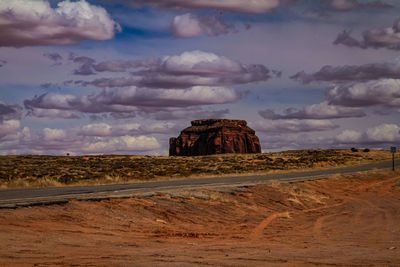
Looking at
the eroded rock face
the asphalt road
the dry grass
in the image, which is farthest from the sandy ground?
the eroded rock face

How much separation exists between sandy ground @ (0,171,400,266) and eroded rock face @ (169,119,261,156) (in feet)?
439

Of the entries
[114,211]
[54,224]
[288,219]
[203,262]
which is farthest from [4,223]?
[288,219]

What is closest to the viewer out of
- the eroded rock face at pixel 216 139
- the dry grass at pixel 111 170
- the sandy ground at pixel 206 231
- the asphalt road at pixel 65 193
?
the sandy ground at pixel 206 231

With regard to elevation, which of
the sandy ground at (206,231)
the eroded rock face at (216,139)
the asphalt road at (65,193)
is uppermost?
the eroded rock face at (216,139)

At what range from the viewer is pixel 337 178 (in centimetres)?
3425

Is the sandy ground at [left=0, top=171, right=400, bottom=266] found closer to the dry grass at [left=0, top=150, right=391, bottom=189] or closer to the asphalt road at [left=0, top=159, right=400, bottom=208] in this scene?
the asphalt road at [left=0, top=159, right=400, bottom=208]

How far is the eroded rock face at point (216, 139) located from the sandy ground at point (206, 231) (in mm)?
133722

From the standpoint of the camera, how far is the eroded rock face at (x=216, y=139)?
515ft

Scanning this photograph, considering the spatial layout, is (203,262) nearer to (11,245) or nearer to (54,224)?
(11,245)

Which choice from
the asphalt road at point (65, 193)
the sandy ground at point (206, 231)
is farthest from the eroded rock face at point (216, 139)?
the sandy ground at point (206, 231)

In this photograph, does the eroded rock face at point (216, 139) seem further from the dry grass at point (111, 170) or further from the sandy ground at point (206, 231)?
the sandy ground at point (206, 231)

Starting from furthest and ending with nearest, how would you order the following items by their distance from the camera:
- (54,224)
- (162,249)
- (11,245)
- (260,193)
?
(260,193) → (54,224) → (162,249) → (11,245)

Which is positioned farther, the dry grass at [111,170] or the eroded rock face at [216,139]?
the eroded rock face at [216,139]

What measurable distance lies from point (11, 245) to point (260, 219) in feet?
32.3
